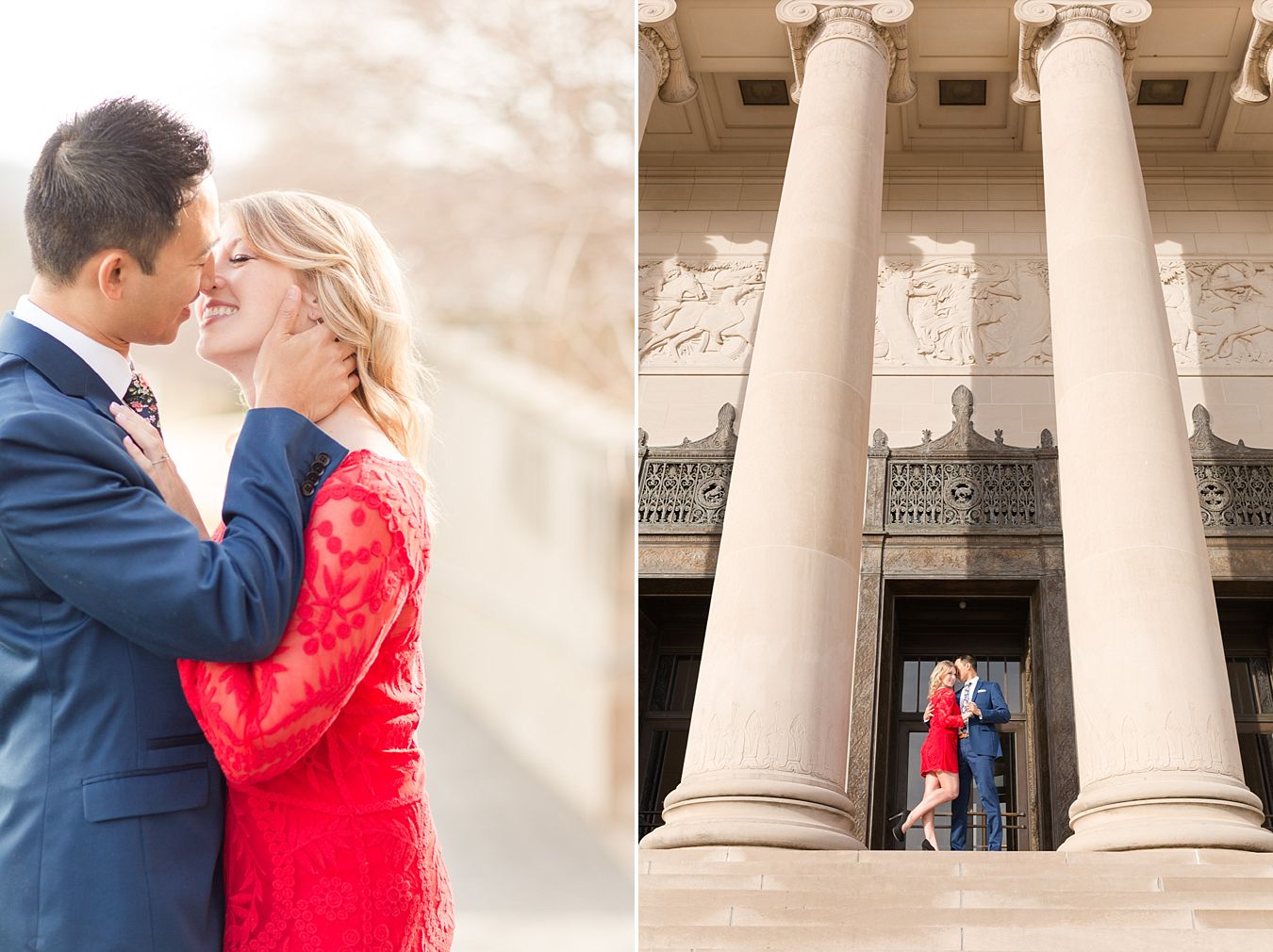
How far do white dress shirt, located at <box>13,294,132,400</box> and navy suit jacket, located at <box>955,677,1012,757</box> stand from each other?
11.1m

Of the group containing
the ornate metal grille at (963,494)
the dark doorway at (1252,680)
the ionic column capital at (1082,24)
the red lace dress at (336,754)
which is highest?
the ionic column capital at (1082,24)

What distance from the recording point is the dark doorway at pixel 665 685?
1506 cm

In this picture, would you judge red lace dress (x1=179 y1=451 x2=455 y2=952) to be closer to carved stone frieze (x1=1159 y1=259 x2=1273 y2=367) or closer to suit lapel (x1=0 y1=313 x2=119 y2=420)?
suit lapel (x1=0 y1=313 x2=119 y2=420)

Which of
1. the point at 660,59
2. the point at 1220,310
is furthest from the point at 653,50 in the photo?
the point at 1220,310

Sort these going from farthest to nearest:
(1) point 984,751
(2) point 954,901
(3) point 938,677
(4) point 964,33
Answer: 1. (4) point 964,33
2. (3) point 938,677
3. (1) point 984,751
4. (2) point 954,901

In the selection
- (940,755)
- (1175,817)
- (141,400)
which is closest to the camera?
(141,400)

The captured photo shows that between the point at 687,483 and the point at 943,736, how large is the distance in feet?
17.5

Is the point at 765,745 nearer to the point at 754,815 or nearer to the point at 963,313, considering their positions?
the point at 754,815

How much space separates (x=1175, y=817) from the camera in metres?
8.45

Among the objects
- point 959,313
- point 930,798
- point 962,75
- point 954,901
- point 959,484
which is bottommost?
point 954,901

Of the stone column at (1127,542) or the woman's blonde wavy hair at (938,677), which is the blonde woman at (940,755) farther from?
the stone column at (1127,542)

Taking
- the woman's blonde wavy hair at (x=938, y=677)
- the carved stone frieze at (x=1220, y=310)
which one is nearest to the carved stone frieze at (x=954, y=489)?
the carved stone frieze at (x=1220, y=310)

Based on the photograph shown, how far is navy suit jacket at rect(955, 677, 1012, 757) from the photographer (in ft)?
38.9

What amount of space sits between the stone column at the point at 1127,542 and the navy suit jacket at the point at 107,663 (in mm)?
8153
